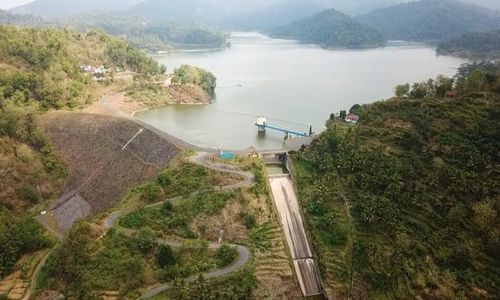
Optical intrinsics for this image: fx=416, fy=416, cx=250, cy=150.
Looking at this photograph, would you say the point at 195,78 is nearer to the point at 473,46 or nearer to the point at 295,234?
the point at 295,234

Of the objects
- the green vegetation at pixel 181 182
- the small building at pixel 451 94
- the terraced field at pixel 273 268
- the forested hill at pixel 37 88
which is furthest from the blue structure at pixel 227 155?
the small building at pixel 451 94

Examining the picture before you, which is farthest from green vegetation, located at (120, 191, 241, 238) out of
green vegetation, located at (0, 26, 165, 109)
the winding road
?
green vegetation, located at (0, 26, 165, 109)

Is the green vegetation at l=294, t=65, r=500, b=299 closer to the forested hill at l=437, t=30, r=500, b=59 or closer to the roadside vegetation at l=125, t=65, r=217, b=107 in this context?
the roadside vegetation at l=125, t=65, r=217, b=107

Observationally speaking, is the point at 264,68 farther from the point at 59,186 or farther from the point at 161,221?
the point at 161,221

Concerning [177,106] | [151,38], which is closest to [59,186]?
[177,106]

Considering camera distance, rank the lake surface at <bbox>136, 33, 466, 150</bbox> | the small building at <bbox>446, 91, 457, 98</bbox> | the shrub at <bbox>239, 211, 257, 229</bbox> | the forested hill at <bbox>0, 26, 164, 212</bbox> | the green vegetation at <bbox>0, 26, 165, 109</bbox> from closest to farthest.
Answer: the shrub at <bbox>239, 211, 257, 229</bbox> < the forested hill at <bbox>0, 26, 164, 212</bbox> < the small building at <bbox>446, 91, 457, 98</bbox> < the lake surface at <bbox>136, 33, 466, 150</bbox> < the green vegetation at <bbox>0, 26, 165, 109</bbox>
